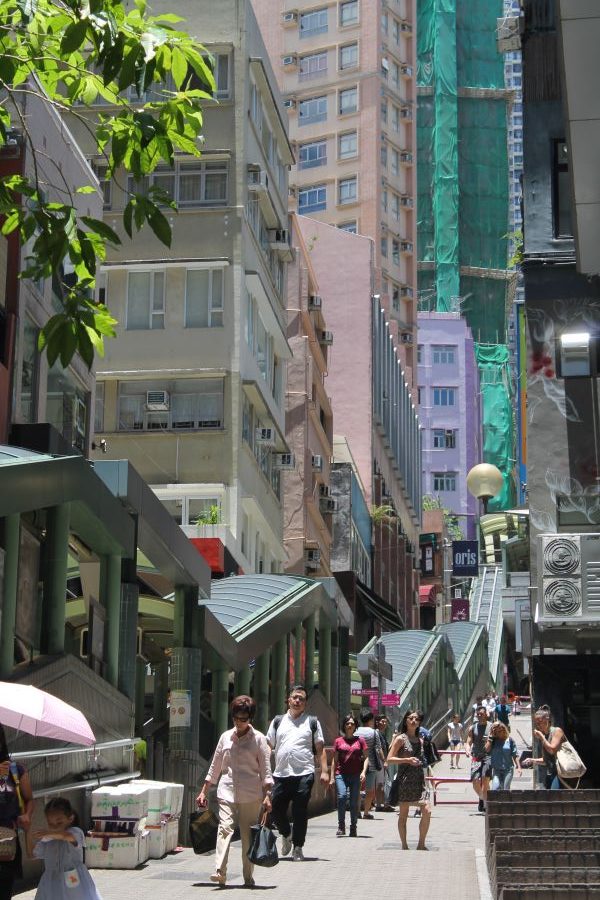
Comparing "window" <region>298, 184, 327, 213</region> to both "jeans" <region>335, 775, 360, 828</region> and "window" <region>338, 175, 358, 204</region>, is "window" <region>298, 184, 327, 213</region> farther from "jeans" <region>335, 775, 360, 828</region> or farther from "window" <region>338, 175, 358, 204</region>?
"jeans" <region>335, 775, 360, 828</region>

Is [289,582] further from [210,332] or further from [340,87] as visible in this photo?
[340,87]

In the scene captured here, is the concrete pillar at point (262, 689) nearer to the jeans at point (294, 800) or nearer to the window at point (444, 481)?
the jeans at point (294, 800)

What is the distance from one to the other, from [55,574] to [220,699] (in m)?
7.54

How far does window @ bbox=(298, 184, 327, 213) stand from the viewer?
94.3 meters

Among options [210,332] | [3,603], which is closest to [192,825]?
[3,603]

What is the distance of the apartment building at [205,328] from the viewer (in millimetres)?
39438

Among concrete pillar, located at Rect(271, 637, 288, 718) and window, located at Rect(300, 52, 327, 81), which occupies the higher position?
window, located at Rect(300, 52, 327, 81)

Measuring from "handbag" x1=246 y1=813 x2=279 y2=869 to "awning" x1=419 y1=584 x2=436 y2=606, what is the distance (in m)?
79.6

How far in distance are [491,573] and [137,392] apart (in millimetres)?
56222

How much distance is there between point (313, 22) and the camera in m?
94.3

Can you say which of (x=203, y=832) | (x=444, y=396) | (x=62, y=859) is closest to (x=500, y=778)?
(x=203, y=832)

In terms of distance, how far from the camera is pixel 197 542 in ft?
122

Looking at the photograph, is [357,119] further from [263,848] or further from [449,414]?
[263,848]

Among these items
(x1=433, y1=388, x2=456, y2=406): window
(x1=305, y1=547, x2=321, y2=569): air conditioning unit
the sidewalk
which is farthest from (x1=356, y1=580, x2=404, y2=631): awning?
(x1=433, y1=388, x2=456, y2=406): window
